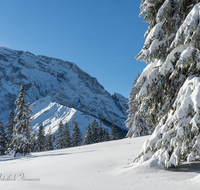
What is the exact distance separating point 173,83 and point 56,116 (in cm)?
13800

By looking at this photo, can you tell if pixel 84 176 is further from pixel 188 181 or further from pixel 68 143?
pixel 68 143

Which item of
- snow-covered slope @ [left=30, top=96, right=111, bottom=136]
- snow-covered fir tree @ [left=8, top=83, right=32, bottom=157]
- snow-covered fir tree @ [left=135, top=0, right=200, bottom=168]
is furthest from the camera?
snow-covered slope @ [left=30, top=96, right=111, bottom=136]

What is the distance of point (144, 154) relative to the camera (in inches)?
216

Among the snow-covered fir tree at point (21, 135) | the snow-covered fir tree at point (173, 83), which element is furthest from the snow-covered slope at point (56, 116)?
the snow-covered fir tree at point (173, 83)

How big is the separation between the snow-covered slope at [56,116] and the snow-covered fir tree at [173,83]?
111 meters

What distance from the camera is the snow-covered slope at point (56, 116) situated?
121650 mm

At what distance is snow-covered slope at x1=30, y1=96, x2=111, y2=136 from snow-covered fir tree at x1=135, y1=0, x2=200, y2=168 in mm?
110901

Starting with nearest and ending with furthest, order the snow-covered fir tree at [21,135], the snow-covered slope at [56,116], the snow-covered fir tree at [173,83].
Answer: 1. the snow-covered fir tree at [173,83]
2. the snow-covered fir tree at [21,135]
3. the snow-covered slope at [56,116]

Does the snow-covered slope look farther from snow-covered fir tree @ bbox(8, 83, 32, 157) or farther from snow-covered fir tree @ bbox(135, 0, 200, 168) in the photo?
snow-covered fir tree @ bbox(135, 0, 200, 168)

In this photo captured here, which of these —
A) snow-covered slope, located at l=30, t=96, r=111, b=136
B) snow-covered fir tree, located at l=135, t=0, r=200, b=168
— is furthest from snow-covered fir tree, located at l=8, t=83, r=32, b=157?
snow-covered slope, located at l=30, t=96, r=111, b=136

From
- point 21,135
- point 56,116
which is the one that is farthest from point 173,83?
point 56,116

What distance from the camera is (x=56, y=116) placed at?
137125mm

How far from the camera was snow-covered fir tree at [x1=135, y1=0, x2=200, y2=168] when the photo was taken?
423cm

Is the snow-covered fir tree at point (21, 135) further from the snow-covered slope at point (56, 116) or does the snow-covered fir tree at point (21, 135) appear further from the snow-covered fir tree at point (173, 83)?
the snow-covered slope at point (56, 116)
